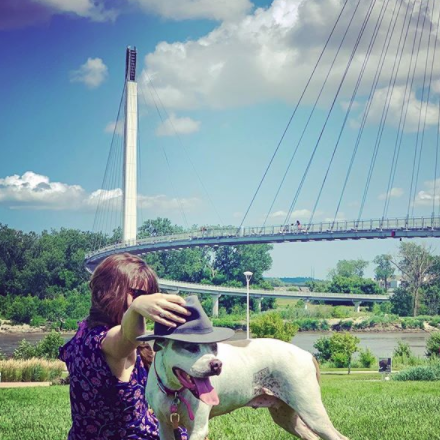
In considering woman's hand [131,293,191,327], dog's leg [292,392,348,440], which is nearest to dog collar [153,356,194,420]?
woman's hand [131,293,191,327]

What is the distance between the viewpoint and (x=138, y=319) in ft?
7.57

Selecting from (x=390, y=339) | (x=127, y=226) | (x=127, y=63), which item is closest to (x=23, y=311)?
(x=127, y=226)

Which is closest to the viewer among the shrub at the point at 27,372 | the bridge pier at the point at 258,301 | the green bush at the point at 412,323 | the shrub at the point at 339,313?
the shrub at the point at 27,372

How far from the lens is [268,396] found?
124 inches

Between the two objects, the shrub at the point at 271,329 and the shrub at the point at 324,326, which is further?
the shrub at the point at 324,326

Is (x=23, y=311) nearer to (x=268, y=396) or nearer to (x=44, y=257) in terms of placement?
(x=44, y=257)

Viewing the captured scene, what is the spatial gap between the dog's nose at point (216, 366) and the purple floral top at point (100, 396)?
0.42 metres

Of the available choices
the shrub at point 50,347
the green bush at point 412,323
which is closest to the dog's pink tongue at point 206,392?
the shrub at point 50,347

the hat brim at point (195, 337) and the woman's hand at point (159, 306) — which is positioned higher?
the woman's hand at point (159, 306)

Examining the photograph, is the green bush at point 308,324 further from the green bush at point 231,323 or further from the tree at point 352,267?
the tree at point 352,267

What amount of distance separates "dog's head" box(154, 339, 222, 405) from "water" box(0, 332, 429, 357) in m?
30.3

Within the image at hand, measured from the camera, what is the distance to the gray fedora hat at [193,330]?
7.78 ft

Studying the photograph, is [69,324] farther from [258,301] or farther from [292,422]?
[292,422]

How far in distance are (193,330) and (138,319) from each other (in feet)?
0.64
